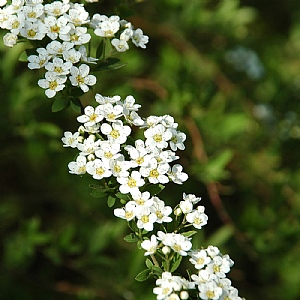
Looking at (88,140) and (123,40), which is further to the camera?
(123,40)

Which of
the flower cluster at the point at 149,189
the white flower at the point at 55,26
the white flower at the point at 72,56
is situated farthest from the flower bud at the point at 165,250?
the white flower at the point at 55,26

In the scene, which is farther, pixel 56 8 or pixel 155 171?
pixel 56 8

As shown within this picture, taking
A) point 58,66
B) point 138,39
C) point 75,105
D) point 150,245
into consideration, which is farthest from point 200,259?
point 138,39

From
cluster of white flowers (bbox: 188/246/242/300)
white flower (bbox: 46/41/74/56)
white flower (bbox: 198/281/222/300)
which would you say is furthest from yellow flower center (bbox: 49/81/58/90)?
white flower (bbox: 198/281/222/300)

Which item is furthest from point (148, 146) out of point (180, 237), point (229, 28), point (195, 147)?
point (229, 28)

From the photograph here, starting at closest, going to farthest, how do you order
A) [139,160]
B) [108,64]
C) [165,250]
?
[165,250] < [139,160] < [108,64]

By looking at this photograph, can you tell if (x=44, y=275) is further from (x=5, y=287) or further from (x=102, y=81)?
(x=102, y=81)

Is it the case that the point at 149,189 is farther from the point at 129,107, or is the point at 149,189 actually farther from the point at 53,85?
the point at 53,85

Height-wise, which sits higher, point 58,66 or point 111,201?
point 58,66
